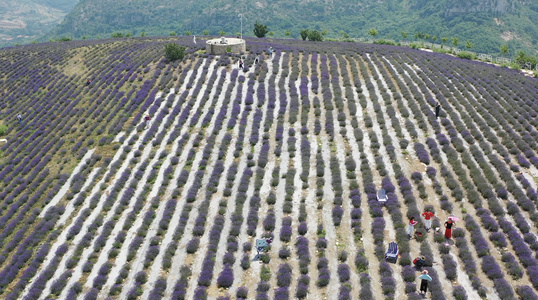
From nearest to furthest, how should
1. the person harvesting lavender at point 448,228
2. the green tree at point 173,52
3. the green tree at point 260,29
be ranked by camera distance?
1. the person harvesting lavender at point 448,228
2. the green tree at point 173,52
3. the green tree at point 260,29

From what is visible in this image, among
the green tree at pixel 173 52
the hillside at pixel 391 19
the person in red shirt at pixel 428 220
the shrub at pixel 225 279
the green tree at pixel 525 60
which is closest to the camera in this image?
the shrub at pixel 225 279

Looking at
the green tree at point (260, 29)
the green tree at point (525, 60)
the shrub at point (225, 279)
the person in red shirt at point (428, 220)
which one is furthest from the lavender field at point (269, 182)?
the green tree at point (260, 29)

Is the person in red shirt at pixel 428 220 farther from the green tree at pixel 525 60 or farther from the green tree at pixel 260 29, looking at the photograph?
the green tree at pixel 260 29

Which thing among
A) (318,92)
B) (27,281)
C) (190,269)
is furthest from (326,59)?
(27,281)

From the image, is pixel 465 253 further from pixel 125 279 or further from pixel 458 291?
pixel 125 279

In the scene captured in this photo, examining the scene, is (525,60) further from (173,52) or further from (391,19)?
(391,19)

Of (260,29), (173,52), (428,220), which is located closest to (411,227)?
(428,220)

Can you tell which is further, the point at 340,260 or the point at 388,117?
the point at 388,117

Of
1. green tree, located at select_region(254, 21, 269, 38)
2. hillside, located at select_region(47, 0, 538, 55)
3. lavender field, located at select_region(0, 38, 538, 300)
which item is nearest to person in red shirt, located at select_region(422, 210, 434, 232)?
lavender field, located at select_region(0, 38, 538, 300)
